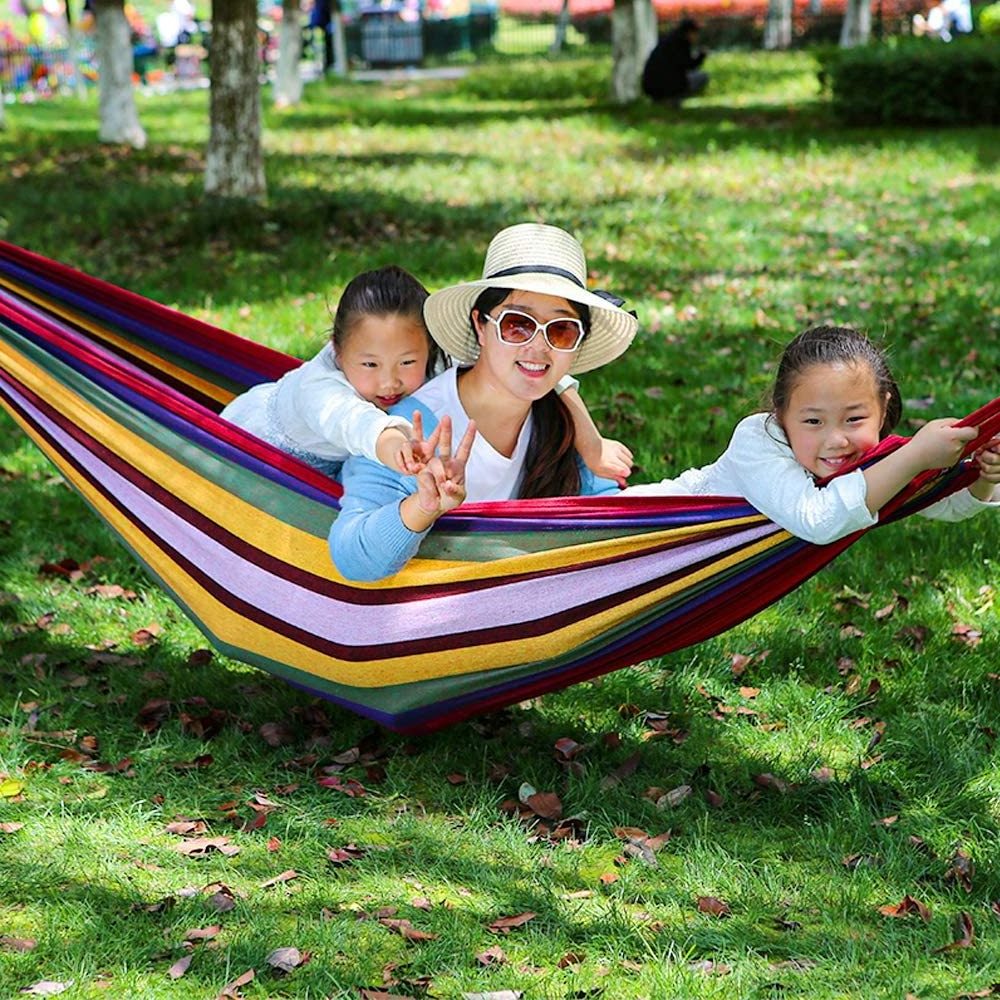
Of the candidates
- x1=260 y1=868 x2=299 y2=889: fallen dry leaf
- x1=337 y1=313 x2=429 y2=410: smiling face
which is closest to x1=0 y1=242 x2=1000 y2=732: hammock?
x1=337 y1=313 x2=429 y2=410: smiling face

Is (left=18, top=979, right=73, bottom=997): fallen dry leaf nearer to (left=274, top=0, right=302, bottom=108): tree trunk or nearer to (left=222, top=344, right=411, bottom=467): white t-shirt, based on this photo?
(left=222, top=344, right=411, bottom=467): white t-shirt

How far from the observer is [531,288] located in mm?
3078

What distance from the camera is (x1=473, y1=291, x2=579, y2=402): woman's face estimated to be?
10.3ft

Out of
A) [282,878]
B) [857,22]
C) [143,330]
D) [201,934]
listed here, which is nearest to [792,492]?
[282,878]

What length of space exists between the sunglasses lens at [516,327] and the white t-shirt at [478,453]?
0.21 metres

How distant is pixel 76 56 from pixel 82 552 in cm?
1913

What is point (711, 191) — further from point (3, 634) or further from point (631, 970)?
point (631, 970)

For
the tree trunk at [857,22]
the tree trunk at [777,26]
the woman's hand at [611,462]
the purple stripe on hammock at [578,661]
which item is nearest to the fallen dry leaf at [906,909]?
the purple stripe on hammock at [578,661]

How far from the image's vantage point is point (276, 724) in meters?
3.69

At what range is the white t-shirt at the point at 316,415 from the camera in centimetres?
308

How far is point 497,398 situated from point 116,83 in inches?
478

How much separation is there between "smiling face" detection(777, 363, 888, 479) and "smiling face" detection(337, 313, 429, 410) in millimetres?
814

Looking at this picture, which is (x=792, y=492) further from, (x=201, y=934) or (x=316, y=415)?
(x=201, y=934)

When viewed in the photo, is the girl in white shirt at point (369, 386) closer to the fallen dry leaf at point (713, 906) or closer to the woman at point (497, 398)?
the woman at point (497, 398)
